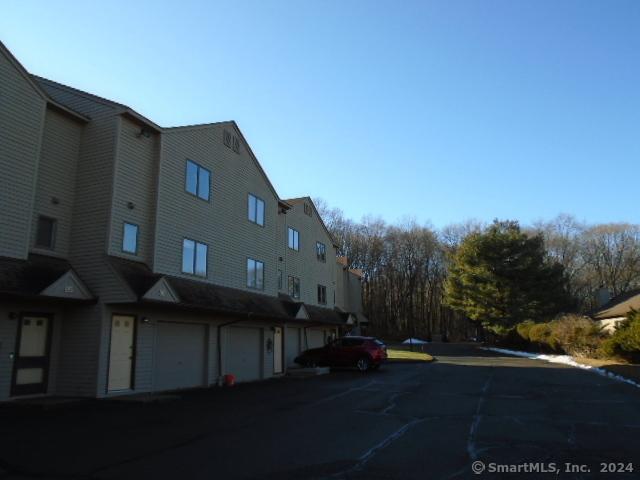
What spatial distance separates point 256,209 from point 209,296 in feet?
23.1

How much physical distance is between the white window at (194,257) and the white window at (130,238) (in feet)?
7.72

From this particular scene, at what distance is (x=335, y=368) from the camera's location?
27031mm

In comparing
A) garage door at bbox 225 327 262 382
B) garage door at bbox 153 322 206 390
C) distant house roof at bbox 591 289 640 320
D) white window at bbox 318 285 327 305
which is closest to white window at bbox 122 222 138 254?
garage door at bbox 153 322 206 390

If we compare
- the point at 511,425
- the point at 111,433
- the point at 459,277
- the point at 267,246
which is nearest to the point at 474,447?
the point at 511,425

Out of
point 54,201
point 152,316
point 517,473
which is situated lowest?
point 517,473

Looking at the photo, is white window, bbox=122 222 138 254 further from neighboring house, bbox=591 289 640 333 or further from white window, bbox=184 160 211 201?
neighboring house, bbox=591 289 640 333

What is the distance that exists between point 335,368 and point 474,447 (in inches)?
740

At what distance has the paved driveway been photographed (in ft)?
24.0

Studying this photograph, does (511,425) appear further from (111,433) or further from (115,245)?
(115,245)

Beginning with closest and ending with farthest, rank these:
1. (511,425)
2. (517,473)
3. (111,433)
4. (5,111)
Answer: (517,473) < (111,433) < (511,425) < (5,111)

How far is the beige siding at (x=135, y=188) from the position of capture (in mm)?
16422

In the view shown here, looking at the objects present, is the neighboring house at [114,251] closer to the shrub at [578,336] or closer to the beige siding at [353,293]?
the shrub at [578,336]

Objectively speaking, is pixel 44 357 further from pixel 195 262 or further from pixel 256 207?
pixel 256 207

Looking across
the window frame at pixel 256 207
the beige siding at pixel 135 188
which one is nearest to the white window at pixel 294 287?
the window frame at pixel 256 207
